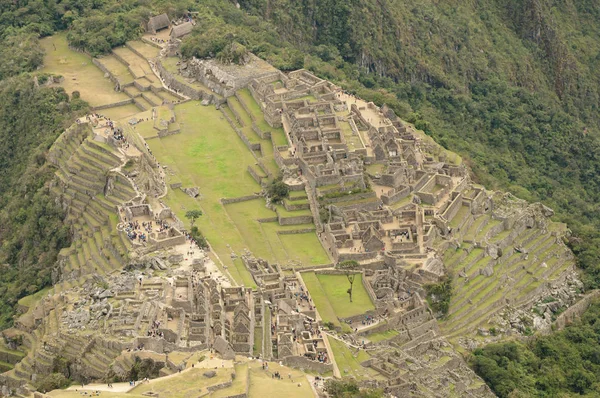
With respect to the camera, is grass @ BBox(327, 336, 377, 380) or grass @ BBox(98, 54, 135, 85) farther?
grass @ BBox(98, 54, 135, 85)

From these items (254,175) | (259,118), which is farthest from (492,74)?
(254,175)

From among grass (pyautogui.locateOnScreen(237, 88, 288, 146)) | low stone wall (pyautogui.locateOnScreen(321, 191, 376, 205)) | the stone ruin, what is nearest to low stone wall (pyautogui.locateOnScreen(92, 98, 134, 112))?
the stone ruin

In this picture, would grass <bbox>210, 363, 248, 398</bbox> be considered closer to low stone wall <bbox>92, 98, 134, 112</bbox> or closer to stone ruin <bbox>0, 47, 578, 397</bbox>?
stone ruin <bbox>0, 47, 578, 397</bbox>

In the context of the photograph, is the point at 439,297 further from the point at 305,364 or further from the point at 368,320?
the point at 305,364

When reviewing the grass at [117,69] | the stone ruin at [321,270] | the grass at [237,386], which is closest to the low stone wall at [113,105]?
the grass at [117,69]

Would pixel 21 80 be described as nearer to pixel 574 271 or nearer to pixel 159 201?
pixel 159 201
